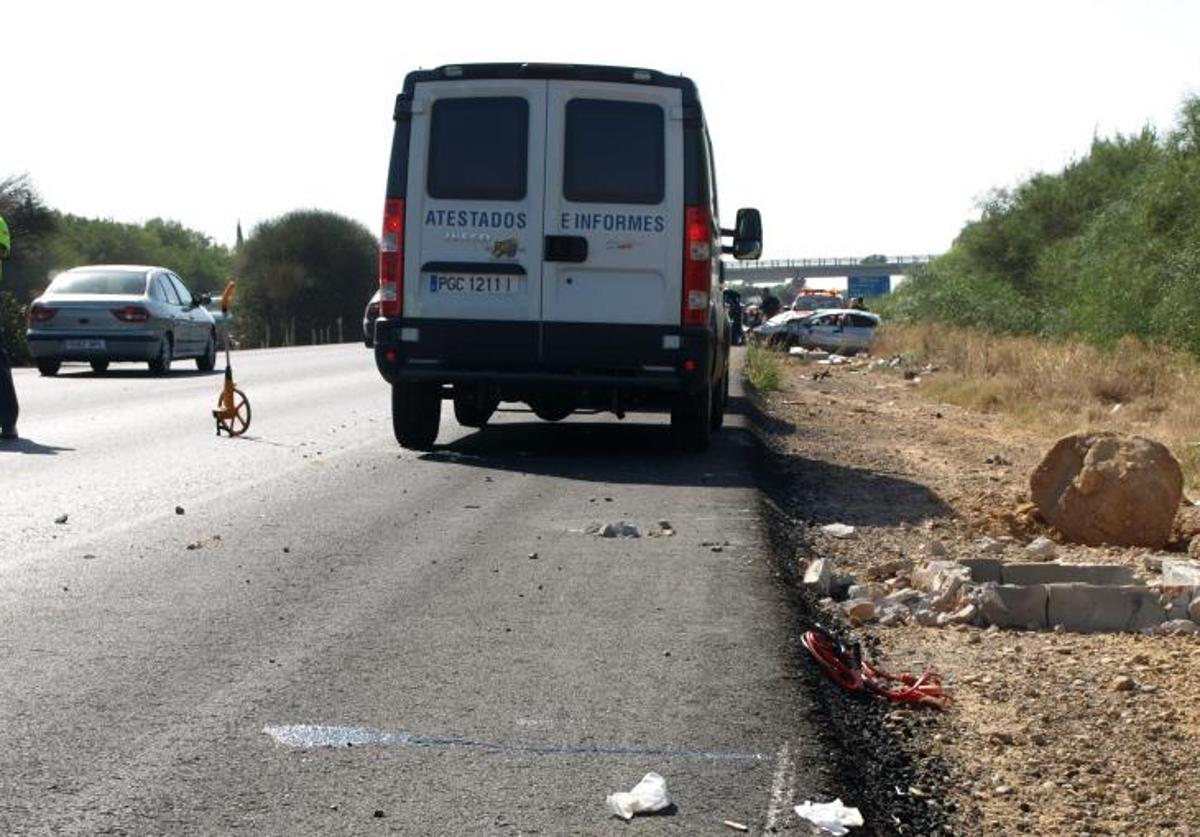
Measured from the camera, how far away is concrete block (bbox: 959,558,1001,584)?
924 cm

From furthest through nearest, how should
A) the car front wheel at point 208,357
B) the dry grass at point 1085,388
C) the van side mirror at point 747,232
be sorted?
1. the car front wheel at point 208,357
2. the dry grass at point 1085,388
3. the van side mirror at point 747,232

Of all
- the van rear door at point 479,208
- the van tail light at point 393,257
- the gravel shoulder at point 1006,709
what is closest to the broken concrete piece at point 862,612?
the gravel shoulder at point 1006,709

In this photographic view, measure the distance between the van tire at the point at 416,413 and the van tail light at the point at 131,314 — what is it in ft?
38.2

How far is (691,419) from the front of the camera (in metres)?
15.8

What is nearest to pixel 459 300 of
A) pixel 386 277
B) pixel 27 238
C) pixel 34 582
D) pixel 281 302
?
pixel 386 277

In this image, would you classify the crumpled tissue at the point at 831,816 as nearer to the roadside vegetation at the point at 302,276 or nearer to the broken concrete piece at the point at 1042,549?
the broken concrete piece at the point at 1042,549

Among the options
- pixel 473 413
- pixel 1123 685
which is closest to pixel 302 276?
pixel 473 413

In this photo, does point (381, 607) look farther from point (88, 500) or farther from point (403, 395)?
point (403, 395)

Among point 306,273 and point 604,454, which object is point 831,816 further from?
point 306,273

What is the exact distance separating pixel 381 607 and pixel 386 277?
716 cm

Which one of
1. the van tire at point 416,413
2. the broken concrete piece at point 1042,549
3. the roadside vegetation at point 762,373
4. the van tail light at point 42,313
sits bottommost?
the roadside vegetation at point 762,373

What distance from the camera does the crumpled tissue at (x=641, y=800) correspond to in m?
5.07

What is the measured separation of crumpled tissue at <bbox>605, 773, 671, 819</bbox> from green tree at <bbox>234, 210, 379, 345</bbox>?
86334 mm

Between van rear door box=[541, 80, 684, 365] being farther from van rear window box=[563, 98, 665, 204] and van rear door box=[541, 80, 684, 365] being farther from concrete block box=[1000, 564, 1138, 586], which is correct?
concrete block box=[1000, 564, 1138, 586]
